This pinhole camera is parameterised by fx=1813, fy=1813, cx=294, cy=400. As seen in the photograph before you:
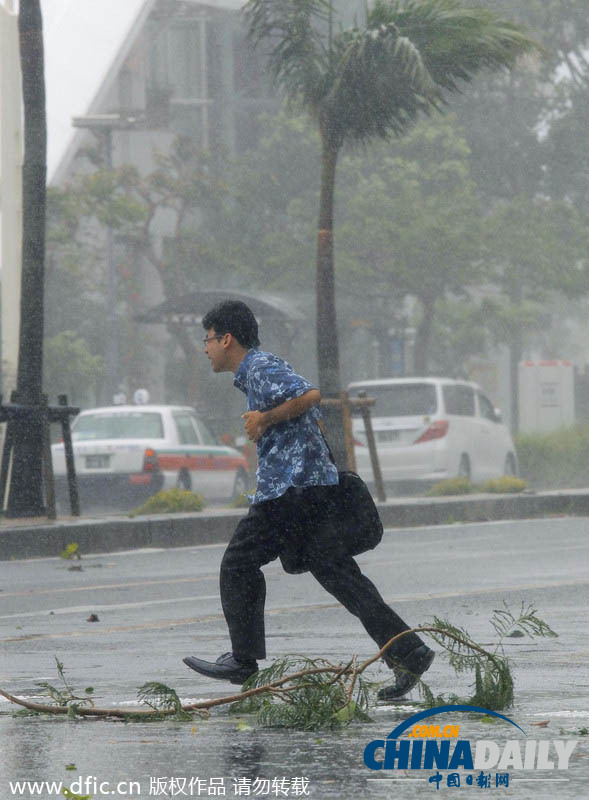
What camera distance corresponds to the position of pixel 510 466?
28.1 m

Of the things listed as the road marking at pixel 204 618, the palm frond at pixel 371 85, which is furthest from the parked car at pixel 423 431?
the road marking at pixel 204 618

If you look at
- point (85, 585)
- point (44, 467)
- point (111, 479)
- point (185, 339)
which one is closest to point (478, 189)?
point (185, 339)

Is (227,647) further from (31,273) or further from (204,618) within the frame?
(31,273)

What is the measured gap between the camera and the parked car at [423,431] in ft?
82.6

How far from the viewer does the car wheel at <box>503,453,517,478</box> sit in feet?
91.2

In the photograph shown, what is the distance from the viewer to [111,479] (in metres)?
22.8

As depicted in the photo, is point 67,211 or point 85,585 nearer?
point 85,585

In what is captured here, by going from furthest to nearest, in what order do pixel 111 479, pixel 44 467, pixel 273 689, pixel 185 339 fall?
pixel 185 339 → pixel 111 479 → pixel 44 467 → pixel 273 689

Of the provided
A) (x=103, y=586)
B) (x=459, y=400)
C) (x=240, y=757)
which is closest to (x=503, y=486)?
(x=459, y=400)

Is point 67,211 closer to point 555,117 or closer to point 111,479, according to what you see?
point 555,117

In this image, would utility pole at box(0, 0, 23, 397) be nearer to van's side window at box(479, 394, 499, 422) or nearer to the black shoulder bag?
van's side window at box(479, 394, 499, 422)

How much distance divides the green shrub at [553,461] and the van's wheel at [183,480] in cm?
930

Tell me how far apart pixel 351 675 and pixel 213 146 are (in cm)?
4106

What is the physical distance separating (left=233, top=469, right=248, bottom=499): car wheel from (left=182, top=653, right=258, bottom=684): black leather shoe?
59.7ft
